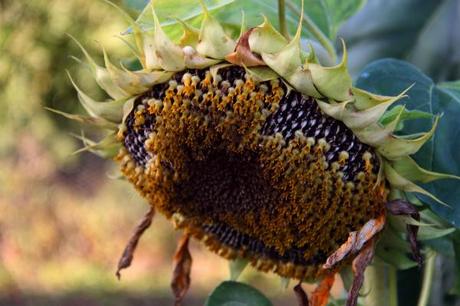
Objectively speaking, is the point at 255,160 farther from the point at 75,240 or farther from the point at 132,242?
the point at 75,240

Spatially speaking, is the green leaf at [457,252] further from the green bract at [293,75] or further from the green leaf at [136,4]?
the green leaf at [136,4]

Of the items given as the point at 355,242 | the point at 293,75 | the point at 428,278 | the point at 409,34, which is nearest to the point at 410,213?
the point at 355,242

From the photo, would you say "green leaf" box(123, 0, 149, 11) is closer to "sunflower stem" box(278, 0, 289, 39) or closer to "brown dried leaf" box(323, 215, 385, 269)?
"sunflower stem" box(278, 0, 289, 39)

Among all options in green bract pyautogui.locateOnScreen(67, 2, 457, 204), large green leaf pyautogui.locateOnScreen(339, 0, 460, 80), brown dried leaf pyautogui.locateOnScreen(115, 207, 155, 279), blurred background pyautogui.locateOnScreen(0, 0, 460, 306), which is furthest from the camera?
blurred background pyautogui.locateOnScreen(0, 0, 460, 306)

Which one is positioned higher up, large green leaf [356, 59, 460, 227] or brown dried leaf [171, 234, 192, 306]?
large green leaf [356, 59, 460, 227]

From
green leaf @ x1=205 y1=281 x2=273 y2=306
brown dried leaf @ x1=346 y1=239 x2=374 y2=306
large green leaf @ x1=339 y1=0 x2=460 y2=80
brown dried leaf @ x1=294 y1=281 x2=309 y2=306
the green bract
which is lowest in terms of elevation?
green leaf @ x1=205 y1=281 x2=273 y2=306

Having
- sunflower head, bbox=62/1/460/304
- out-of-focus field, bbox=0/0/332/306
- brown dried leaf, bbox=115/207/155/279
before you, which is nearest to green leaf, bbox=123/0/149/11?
sunflower head, bbox=62/1/460/304
